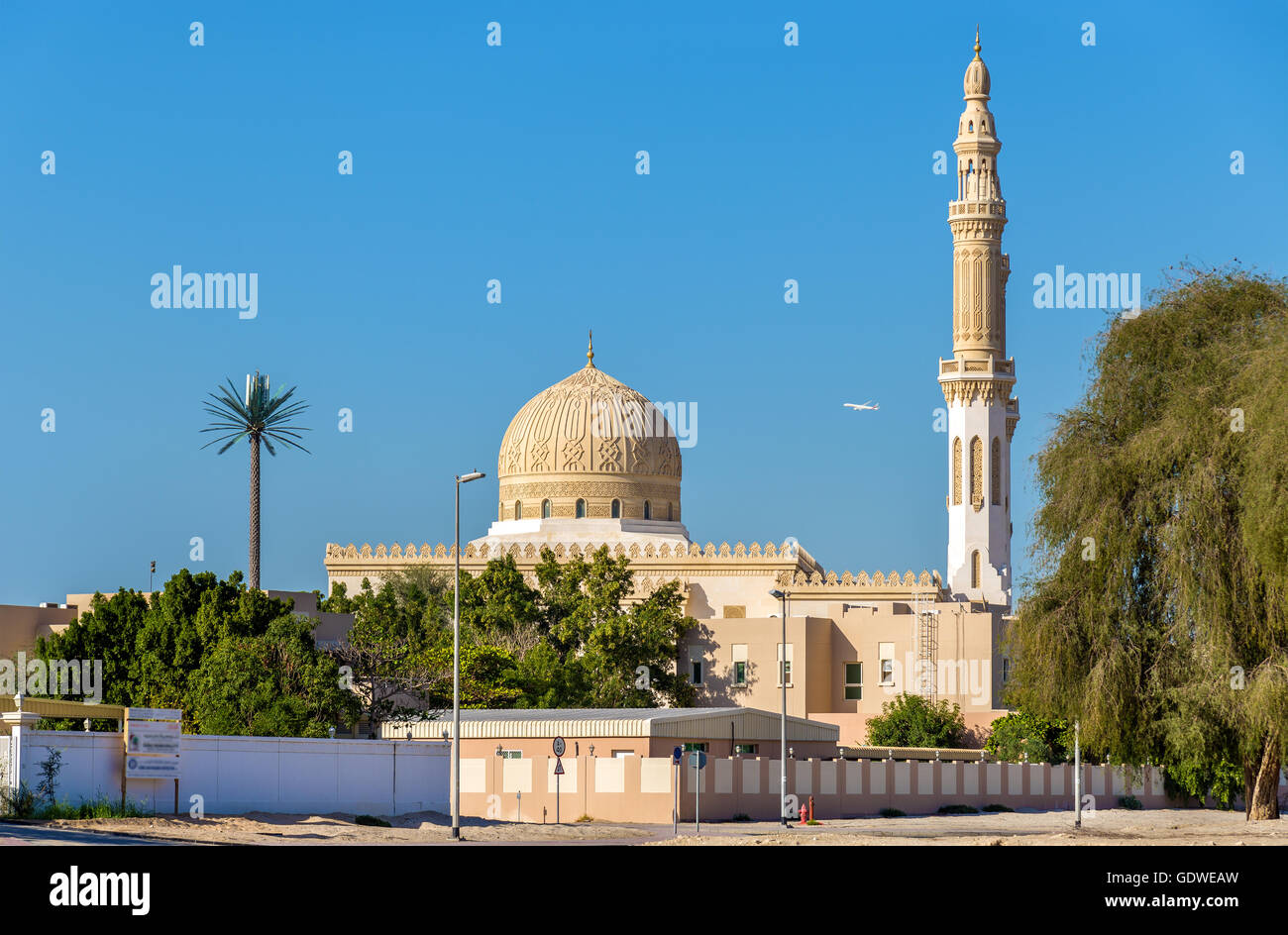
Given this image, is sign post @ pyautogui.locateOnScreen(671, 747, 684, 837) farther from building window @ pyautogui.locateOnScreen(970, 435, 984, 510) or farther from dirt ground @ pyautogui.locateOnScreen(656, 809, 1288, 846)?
building window @ pyautogui.locateOnScreen(970, 435, 984, 510)

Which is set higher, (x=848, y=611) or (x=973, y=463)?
(x=973, y=463)

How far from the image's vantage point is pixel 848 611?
2781 inches

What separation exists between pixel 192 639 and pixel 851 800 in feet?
55.6

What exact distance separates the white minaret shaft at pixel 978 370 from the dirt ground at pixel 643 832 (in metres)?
28.7

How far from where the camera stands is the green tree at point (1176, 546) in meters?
32.5

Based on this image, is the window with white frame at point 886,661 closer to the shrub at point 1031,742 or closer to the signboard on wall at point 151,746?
the shrub at point 1031,742

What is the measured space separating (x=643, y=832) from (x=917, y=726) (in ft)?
82.9

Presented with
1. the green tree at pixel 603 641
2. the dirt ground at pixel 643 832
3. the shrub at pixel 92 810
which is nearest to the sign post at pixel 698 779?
the dirt ground at pixel 643 832

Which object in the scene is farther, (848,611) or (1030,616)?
(848,611)

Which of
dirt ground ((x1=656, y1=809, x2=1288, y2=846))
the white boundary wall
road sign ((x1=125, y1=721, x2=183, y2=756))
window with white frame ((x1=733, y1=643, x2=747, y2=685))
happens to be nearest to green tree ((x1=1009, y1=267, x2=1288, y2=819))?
dirt ground ((x1=656, y1=809, x2=1288, y2=846))
